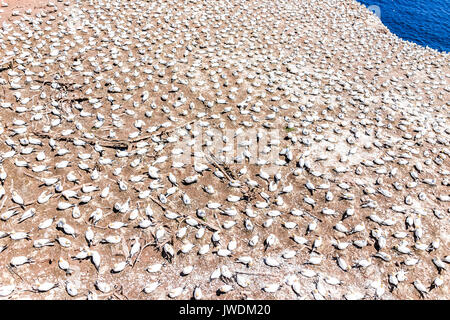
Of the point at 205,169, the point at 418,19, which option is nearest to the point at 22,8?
the point at 205,169

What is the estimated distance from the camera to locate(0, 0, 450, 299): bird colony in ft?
15.2

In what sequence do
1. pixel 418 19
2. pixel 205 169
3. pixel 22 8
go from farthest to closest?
pixel 418 19 < pixel 22 8 < pixel 205 169

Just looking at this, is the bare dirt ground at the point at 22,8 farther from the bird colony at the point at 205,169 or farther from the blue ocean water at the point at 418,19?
the blue ocean water at the point at 418,19

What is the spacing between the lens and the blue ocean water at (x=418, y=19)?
68.1 feet

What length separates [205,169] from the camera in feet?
20.3

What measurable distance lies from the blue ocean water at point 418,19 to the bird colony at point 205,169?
13877mm


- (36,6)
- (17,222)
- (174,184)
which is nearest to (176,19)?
(36,6)

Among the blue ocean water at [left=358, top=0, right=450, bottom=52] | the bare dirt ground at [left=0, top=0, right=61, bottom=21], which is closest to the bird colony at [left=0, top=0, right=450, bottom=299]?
the bare dirt ground at [left=0, top=0, right=61, bottom=21]

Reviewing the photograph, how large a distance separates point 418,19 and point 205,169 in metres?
28.3

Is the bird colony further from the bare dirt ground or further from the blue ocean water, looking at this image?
the blue ocean water

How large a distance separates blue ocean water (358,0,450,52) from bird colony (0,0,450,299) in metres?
13.9

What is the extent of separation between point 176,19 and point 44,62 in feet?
19.3

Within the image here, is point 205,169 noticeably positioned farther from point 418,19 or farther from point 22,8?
point 418,19

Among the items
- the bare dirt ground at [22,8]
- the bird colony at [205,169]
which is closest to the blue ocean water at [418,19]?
the bird colony at [205,169]
